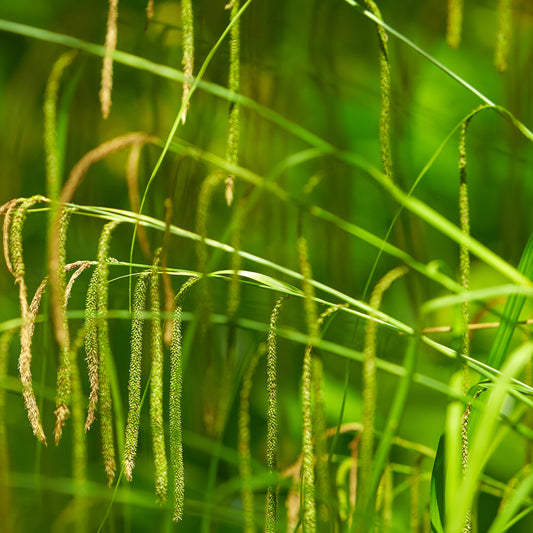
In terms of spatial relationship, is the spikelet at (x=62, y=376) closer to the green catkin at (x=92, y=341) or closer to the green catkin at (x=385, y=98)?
the green catkin at (x=92, y=341)

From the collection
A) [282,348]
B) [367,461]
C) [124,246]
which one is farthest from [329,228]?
[367,461]

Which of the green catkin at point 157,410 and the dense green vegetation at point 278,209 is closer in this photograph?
the green catkin at point 157,410

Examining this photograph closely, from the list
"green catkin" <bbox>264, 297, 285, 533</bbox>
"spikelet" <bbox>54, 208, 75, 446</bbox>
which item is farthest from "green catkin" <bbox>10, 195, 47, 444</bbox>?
"green catkin" <bbox>264, 297, 285, 533</bbox>

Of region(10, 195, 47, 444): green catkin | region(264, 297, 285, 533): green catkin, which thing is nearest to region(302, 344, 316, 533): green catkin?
region(264, 297, 285, 533): green catkin

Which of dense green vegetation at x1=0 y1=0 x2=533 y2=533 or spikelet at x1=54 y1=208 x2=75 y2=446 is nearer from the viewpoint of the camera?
spikelet at x1=54 y1=208 x2=75 y2=446

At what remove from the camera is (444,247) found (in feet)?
2.19

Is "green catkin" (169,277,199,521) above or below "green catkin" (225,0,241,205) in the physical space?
below

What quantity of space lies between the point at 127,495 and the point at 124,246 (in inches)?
13.0

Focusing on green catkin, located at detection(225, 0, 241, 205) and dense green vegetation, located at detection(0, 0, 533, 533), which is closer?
green catkin, located at detection(225, 0, 241, 205)

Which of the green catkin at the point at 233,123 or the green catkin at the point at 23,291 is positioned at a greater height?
the green catkin at the point at 233,123

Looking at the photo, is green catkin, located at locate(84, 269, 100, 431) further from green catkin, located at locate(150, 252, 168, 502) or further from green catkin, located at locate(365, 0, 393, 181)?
green catkin, located at locate(365, 0, 393, 181)

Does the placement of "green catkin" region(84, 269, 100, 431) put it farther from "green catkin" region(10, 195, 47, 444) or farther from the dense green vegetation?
the dense green vegetation

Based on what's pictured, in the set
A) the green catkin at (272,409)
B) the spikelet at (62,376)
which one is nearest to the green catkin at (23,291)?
the spikelet at (62,376)

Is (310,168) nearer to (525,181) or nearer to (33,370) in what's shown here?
(525,181)
